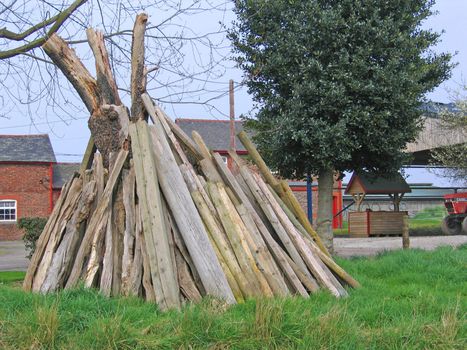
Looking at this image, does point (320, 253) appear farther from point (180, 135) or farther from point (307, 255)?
point (180, 135)

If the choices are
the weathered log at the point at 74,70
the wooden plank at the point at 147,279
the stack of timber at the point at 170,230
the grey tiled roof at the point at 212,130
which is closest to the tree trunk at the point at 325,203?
the stack of timber at the point at 170,230

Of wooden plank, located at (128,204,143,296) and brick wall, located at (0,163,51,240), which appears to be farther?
brick wall, located at (0,163,51,240)

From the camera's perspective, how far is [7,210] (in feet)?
127

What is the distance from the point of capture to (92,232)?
7199 mm

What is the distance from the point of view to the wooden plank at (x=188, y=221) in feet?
20.4

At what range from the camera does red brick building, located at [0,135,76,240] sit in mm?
38781

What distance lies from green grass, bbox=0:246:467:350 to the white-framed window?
1350 inches

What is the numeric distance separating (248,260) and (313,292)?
0.82 metres

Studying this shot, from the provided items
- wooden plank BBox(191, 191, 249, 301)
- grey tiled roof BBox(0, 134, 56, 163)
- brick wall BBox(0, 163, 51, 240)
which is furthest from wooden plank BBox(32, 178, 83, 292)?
grey tiled roof BBox(0, 134, 56, 163)

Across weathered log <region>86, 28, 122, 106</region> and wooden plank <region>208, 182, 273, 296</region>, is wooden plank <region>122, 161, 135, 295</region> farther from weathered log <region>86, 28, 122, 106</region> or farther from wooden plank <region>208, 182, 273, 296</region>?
weathered log <region>86, 28, 122, 106</region>

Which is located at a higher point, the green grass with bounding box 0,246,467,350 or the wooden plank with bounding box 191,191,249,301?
the wooden plank with bounding box 191,191,249,301

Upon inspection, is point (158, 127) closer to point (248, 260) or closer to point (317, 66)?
point (248, 260)

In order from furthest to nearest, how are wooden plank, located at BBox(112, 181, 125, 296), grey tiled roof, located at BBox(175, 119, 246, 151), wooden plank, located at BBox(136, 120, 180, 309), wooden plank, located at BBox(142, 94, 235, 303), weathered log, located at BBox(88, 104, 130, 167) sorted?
grey tiled roof, located at BBox(175, 119, 246, 151), weathered log, located at BBox(88, 104, 130, 167), wooden plank, located at BBox(112, 181, 125, 296), wooden plank, located at BBox(142, 94, 235, 303), wooden plank, located at BBox(136, 120, 180, 309)

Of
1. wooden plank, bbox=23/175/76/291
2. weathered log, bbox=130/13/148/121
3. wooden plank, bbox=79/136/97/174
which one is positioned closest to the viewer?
wooden plank, bbox=23/175/76/291
